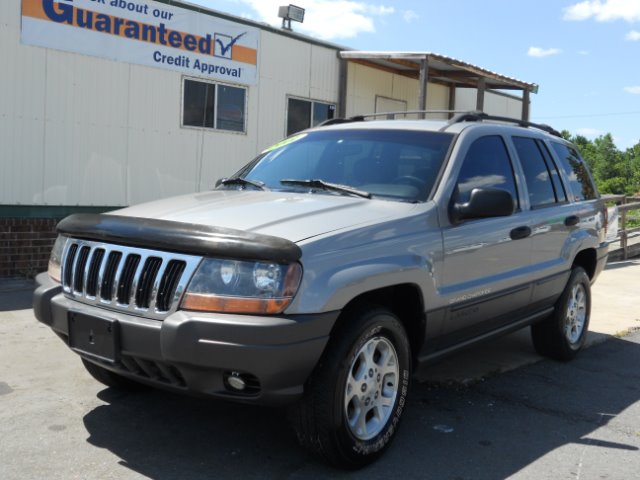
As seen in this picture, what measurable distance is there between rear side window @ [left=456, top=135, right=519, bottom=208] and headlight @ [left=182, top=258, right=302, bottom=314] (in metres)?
1.54

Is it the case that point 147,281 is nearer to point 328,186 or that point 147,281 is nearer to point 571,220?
point 328,186

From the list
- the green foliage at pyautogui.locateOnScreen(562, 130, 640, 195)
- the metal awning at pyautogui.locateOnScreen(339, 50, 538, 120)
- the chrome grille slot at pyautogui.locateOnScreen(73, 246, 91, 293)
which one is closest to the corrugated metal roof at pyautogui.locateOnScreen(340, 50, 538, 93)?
the metal awning at pyautogui.locateOnScreen(339, 50, 538, 120)

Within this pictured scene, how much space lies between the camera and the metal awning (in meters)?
12.5

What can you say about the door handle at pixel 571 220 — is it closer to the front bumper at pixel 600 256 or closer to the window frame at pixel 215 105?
the front bumper at pixel 600 256

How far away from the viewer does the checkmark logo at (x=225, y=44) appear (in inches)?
433

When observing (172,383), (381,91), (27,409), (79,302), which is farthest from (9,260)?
(381,91)

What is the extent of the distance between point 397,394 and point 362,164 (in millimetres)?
1513

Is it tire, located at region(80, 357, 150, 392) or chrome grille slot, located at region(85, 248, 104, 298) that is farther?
tire, located at region(80, 357, 150, 392)

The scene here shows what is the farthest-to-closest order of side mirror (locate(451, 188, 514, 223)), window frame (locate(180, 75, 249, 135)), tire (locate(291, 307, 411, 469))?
window frame (locate(180, 75, 249, 135)), side mirror (locate(451, 188, 514, 223)), tire (locate(291, 307, 411, 469))

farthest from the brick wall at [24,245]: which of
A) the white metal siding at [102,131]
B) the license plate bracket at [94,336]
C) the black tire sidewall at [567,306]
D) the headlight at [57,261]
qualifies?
the black tire sidewall at [567,306]

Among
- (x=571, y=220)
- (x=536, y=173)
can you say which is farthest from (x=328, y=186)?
(x=571, y=220)

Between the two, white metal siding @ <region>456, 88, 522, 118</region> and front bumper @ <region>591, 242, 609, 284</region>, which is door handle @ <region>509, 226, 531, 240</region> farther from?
white metal siding @ <region>456, 88, 522, 118</region>

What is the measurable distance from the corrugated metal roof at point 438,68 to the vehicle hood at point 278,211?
29.4 feet

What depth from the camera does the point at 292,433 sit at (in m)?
4.00
